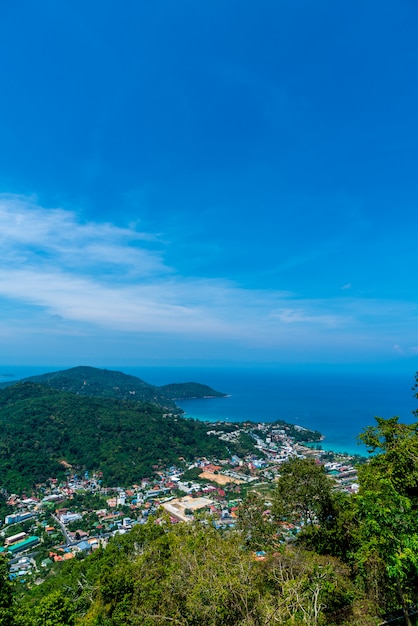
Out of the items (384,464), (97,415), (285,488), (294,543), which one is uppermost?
(384,464)

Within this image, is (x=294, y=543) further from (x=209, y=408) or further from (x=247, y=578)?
(x=209, y=408)

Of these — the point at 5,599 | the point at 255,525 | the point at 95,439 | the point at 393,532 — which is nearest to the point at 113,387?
the point at 95,439

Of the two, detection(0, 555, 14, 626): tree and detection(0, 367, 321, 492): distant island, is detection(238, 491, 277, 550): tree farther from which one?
detection(0, 367, 321, 492): distant island

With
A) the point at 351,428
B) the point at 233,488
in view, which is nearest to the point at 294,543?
the point at 233,488

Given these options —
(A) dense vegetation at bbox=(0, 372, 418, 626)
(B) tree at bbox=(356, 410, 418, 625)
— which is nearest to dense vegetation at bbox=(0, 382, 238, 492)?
(A) dense vegetation at bbox=(0, 372, 418, 626)

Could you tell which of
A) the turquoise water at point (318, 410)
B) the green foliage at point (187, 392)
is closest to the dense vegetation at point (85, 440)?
the turquoise water at point (318, 410)

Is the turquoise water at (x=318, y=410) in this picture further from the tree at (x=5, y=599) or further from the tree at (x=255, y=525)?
the tree at (x=5, y=599)
